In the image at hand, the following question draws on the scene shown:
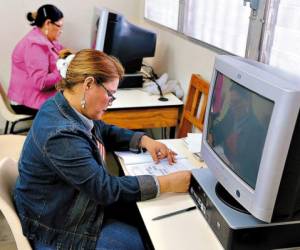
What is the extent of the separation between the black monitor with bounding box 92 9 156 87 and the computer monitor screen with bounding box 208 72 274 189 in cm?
142

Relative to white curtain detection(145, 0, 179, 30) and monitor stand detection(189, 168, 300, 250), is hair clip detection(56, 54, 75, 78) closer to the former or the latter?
monitor stand detection(189, 168, 300, 250)

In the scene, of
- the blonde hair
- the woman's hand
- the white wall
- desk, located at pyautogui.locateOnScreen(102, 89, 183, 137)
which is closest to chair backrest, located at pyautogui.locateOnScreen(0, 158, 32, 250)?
the blonde hair

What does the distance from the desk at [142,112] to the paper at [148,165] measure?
648mm

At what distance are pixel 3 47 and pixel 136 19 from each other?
4.16 ft

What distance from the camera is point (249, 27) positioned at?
1.74 meters

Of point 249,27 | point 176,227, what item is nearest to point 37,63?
point 249,27

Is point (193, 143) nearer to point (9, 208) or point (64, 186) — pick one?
point (64, 186)

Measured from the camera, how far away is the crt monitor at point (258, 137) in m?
0.87

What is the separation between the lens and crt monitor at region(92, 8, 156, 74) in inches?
97.4

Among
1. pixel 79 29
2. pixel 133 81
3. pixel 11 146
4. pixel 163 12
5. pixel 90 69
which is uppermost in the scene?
pixel 163 12

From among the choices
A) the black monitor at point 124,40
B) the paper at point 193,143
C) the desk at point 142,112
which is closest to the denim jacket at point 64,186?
the paper at point 193,143

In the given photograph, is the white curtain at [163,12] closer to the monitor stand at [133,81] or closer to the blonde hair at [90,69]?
the monitor stand at [133,81]

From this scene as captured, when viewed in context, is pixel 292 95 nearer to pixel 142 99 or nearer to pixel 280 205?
pixel 280 205

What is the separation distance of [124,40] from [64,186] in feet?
5.05
